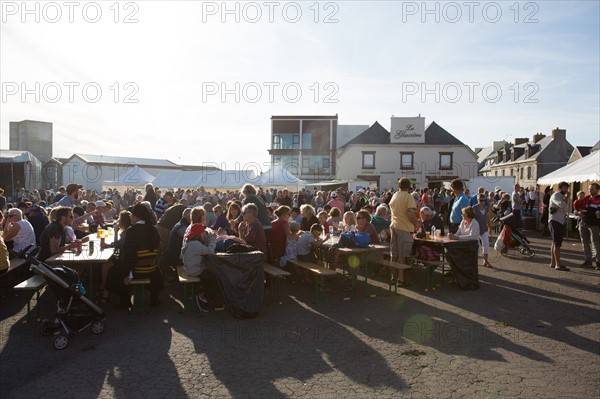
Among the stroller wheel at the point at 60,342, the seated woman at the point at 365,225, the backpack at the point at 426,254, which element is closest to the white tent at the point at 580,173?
the backpack at the point at 426,254

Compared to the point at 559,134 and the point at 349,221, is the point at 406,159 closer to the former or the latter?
the point at 559,134

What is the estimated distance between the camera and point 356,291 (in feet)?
27.7

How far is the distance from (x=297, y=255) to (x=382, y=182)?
1459 inches

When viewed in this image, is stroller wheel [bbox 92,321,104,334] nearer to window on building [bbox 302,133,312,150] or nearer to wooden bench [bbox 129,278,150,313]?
wooden bench [bbox 129,278,150,313]

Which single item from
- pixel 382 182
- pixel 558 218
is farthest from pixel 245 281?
pixel 382 182

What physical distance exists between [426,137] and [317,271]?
40.6m

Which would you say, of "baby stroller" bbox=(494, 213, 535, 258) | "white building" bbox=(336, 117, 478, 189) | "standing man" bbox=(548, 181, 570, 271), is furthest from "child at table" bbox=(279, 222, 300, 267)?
"white building" bbox=(336, 117, 478, 189)

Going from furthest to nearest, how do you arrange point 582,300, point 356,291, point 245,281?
point 356,291 < point 582,300 < point 245,281

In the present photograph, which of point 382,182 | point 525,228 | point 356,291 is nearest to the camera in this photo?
point 356,291

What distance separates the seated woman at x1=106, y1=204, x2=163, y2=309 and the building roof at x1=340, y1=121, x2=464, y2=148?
3893cm

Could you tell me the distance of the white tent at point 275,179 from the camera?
25.3 metres

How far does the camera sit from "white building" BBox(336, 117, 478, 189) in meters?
44.5

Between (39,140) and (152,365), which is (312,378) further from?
(39,140)

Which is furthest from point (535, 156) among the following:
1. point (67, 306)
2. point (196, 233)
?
point (67, 306)
